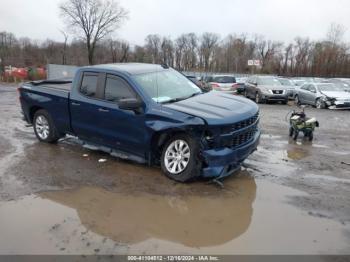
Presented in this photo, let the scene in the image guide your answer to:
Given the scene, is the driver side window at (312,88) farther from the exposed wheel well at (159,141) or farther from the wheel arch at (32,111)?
the exposed wheel well at (159,141)

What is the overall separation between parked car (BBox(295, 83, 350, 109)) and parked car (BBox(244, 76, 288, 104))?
3.74 ft

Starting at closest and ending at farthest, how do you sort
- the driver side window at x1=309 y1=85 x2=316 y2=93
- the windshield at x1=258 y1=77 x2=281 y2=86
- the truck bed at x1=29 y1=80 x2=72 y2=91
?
the truck bed at x1=29 y1=80 x2=72 y2=91
the driver side window at x1=309 y1=85 x2=316 y2=93
the windshield at x1=258 y1=77 x2=281 y2=86

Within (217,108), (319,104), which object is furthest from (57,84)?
(319,104)

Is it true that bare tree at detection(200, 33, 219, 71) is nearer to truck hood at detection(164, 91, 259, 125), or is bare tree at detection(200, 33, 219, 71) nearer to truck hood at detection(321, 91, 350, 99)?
truck hood at detection(321, 91, 350, 99)

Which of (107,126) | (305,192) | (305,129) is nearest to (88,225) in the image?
(107,126)

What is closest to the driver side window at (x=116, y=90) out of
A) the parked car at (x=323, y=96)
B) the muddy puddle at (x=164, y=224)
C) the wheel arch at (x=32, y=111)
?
the muddy puddle at (x=164, y=224)

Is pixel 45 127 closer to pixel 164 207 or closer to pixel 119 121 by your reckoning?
pixel 119 121

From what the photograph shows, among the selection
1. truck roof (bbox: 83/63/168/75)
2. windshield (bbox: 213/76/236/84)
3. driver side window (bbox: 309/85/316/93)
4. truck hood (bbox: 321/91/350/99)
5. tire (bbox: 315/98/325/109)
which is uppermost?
truck roof (bbox: 83/63/168/75)

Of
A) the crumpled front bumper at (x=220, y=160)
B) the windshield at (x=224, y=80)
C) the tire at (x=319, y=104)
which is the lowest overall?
the tire at (x=319, y=104)

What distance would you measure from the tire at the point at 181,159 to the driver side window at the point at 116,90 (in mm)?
1113

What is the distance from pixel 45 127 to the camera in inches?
328

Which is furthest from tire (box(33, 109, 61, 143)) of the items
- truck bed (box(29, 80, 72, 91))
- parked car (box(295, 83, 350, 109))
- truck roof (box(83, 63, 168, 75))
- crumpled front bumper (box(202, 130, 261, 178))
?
parked car (box(295, 83, 350, 109))

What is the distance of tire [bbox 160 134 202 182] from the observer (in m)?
5.57

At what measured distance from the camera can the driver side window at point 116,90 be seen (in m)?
6.38
